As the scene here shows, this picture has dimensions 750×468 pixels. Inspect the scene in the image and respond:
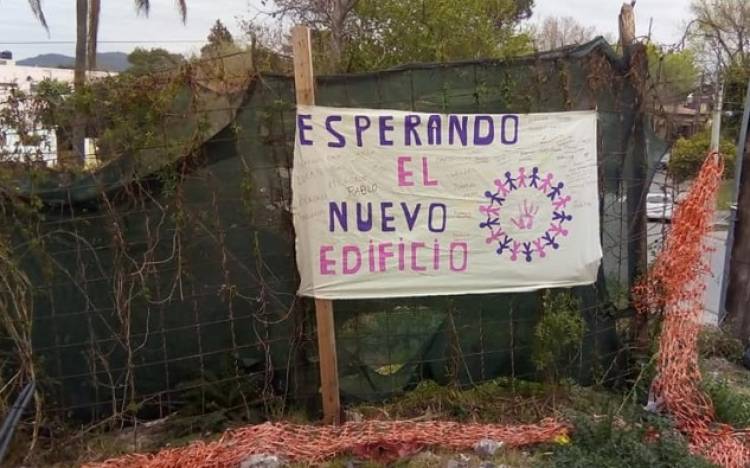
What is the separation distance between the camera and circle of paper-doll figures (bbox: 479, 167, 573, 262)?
4004mm

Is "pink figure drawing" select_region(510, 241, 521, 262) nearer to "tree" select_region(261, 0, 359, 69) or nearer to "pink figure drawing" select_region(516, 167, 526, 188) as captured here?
"pink figure drawing" select_region(516, 167, 526, 188)

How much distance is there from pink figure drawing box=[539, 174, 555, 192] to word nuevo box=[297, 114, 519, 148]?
0.30 meters

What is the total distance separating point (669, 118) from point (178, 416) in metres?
3.71

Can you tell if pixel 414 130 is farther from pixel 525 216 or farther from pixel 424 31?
Answer: pixel 424 31

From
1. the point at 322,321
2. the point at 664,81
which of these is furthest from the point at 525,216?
the point at 664,81

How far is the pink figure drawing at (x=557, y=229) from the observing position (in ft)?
13.5

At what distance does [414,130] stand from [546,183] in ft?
2.88

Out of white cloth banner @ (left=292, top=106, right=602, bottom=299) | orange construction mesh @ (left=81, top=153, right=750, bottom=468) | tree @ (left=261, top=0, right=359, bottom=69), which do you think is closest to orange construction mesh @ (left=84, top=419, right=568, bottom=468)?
orange construction mesh @ (left=81, top=153, right=750, bottom=468)

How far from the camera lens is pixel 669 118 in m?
4.60

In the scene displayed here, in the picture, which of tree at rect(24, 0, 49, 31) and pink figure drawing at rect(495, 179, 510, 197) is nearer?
pink figure drawing at rect(495, 179, 510, 197)

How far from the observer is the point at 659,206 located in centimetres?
484

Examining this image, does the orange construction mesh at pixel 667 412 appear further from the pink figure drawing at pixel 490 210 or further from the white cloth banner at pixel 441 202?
the pink figure drawing at pixel 490 210

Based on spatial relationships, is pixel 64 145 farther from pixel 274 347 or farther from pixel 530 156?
pixel 530 156

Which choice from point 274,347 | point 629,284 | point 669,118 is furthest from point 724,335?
point 274,347
